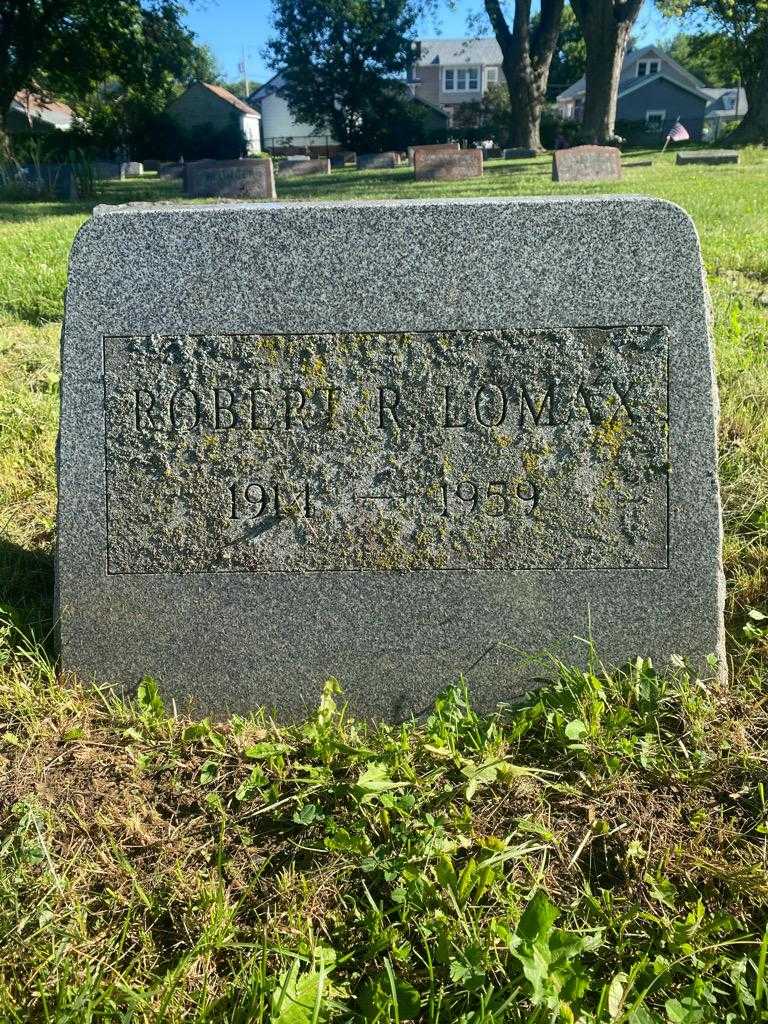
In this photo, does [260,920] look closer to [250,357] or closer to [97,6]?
[250,357]

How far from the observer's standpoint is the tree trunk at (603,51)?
75.9 feet

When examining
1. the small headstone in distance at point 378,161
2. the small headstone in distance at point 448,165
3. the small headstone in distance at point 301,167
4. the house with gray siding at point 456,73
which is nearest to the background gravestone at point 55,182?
the small headstone in distance at point 448,165

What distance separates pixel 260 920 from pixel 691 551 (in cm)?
139

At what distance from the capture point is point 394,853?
1.82m

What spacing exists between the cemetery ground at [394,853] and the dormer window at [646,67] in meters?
73.0

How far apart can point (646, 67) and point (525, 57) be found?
147 ft

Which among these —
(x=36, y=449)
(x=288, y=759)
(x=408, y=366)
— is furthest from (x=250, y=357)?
(x=36, y=449)

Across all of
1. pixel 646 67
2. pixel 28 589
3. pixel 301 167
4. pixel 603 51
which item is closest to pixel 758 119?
pixel 603 51

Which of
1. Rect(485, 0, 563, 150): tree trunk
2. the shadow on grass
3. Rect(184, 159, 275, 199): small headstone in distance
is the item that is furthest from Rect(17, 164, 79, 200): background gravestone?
the shadow on grass

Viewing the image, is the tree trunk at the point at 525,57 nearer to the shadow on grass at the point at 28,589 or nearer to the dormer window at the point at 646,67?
the shadow on grass at the point at 28,589

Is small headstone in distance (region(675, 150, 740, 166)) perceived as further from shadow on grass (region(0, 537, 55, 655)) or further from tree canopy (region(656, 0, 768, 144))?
shadow on grass (region(0, 537, 55, 655))

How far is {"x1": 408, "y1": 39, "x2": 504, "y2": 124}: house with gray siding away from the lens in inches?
2881

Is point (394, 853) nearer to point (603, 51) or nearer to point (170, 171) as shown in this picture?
point (603, 51)

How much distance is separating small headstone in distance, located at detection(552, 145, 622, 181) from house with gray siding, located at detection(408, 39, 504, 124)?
199 feet
